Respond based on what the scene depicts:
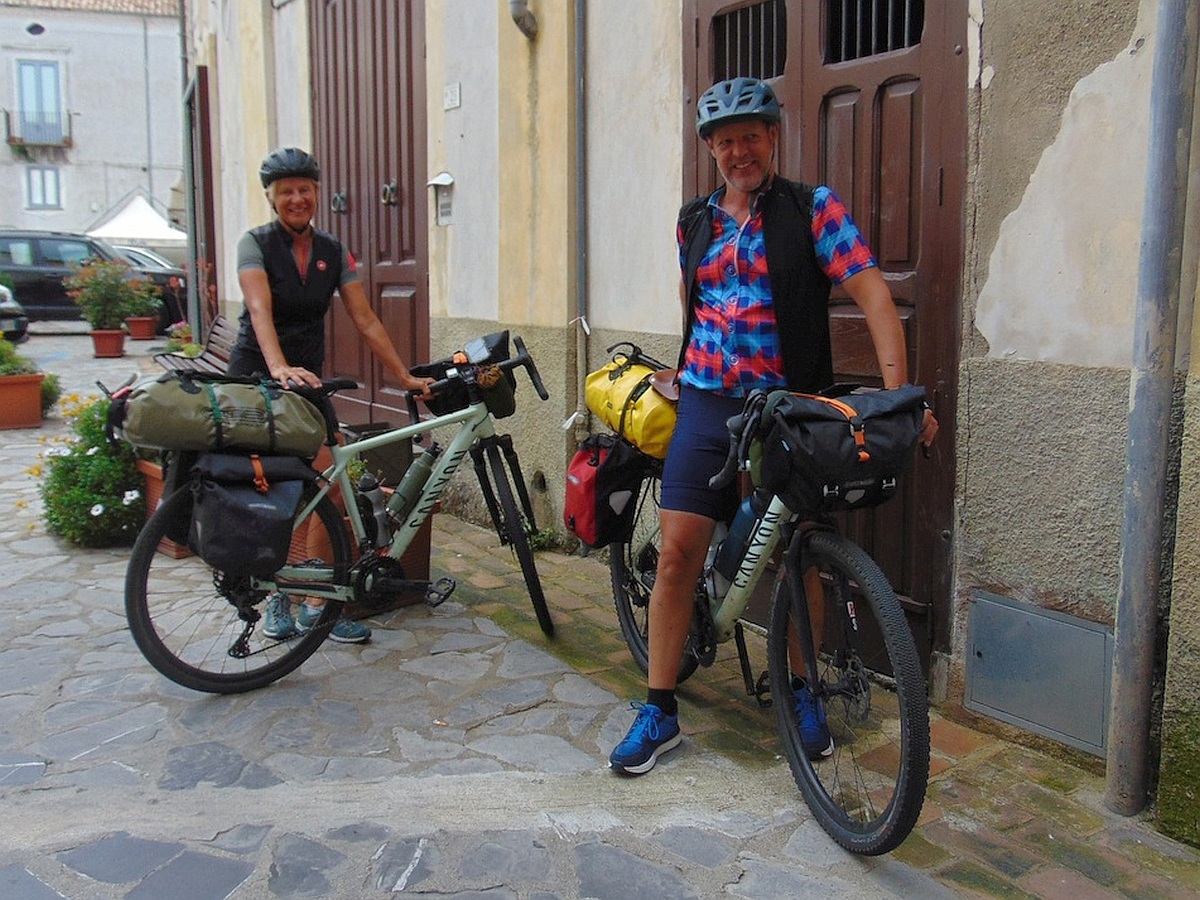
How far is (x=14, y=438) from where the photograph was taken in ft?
31.0

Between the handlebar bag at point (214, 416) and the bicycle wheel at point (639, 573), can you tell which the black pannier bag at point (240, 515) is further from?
the bicycle wheel at point (639, 573)

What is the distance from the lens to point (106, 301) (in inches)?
661

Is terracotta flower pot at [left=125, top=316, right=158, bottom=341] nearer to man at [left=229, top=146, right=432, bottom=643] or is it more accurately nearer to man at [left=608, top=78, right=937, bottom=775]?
man at [left=229, top=146, right=432, bottom=643]

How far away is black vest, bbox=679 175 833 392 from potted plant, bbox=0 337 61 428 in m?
8.16

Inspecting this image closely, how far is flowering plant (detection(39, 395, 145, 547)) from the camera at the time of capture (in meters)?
5.93

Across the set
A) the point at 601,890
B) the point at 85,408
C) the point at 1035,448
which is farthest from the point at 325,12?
the point at 601,890

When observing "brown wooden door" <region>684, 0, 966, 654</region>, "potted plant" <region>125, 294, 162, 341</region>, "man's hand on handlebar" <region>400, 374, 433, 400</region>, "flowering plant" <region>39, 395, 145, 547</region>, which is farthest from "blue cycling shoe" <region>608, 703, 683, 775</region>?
"potted plant" <region>125, 294, 162, 341</region>

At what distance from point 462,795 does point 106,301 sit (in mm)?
15396

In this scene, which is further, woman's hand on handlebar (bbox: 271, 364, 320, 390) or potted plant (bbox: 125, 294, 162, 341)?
potted plant (bbox: 125, 294, 162, 341)

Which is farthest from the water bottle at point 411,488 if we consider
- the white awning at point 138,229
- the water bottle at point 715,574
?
the white awning at point 138,229

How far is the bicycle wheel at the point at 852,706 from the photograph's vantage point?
2775 mm

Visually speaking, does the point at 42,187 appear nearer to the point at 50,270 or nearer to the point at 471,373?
the point at 50,270

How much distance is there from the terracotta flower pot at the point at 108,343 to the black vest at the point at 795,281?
14.7 m

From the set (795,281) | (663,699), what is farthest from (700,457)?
(663,699)
